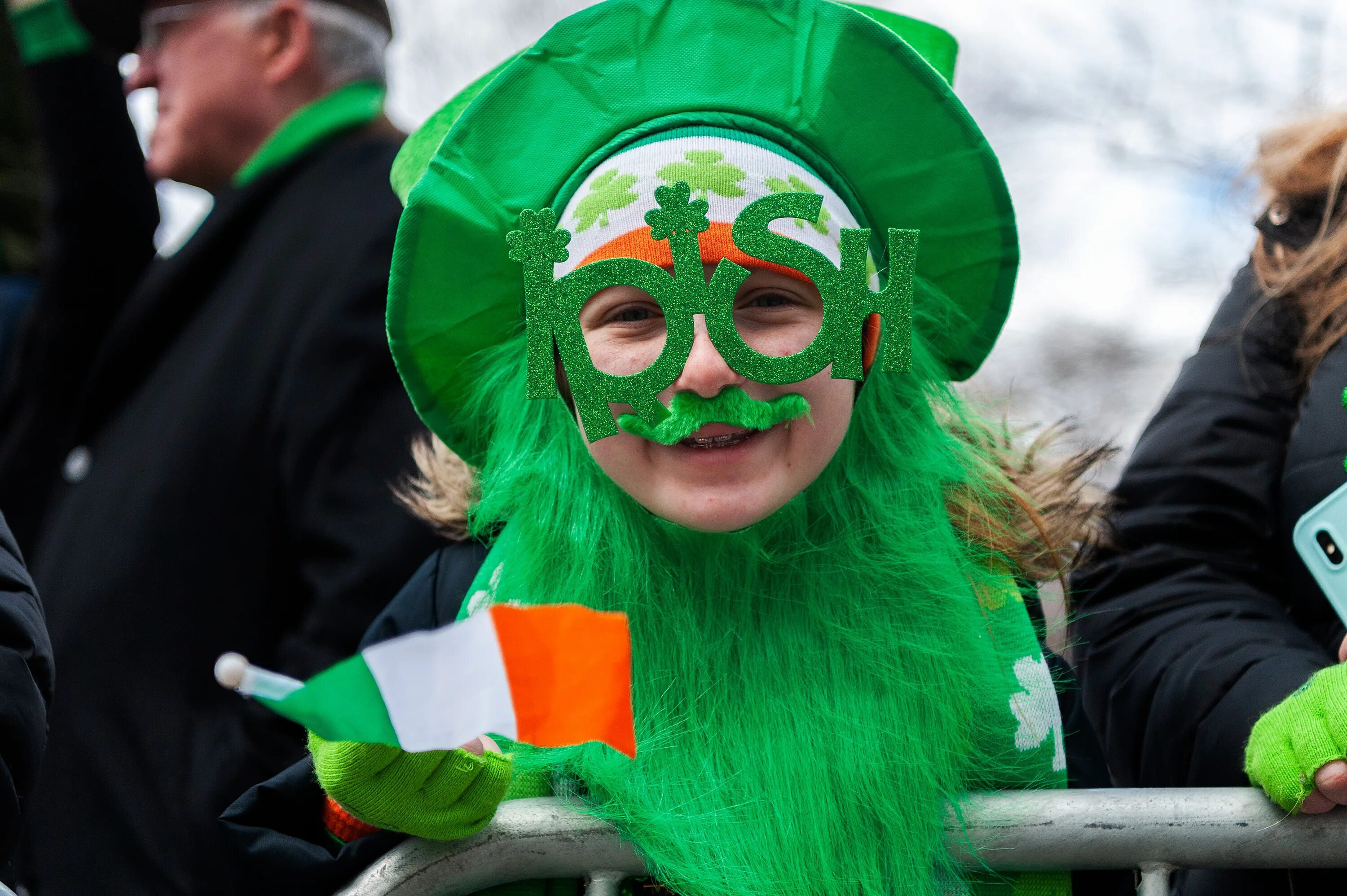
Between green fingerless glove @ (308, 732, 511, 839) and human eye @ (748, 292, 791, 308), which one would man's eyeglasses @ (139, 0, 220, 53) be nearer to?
human eye @ (748, 292, 791, 308)

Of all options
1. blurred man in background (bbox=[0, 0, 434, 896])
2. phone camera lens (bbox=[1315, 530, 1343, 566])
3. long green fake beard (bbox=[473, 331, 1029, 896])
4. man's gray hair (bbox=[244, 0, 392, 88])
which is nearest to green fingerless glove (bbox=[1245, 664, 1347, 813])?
phone camera lens (bbox=[1315, 530, 1343, 566])

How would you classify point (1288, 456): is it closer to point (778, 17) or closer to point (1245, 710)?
point (1245, 710)

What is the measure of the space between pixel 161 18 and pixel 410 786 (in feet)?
6.27

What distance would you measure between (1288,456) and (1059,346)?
19.8 ft

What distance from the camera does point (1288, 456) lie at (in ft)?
5.73

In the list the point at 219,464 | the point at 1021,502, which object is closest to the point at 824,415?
the point at 1021,502

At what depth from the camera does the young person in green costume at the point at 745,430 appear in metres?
1.44

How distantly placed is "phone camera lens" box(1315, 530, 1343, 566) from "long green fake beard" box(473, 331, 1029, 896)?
1.12 ft

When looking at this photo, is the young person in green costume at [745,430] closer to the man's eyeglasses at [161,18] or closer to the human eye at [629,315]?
the human eye at [629,315]

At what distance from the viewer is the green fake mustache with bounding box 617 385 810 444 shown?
143 cm

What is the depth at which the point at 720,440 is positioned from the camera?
57.8 inches

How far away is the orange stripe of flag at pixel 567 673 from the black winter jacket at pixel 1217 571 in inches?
29.1

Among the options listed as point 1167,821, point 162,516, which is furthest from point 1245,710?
point 162,516

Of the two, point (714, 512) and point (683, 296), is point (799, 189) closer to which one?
point (683, 296)
